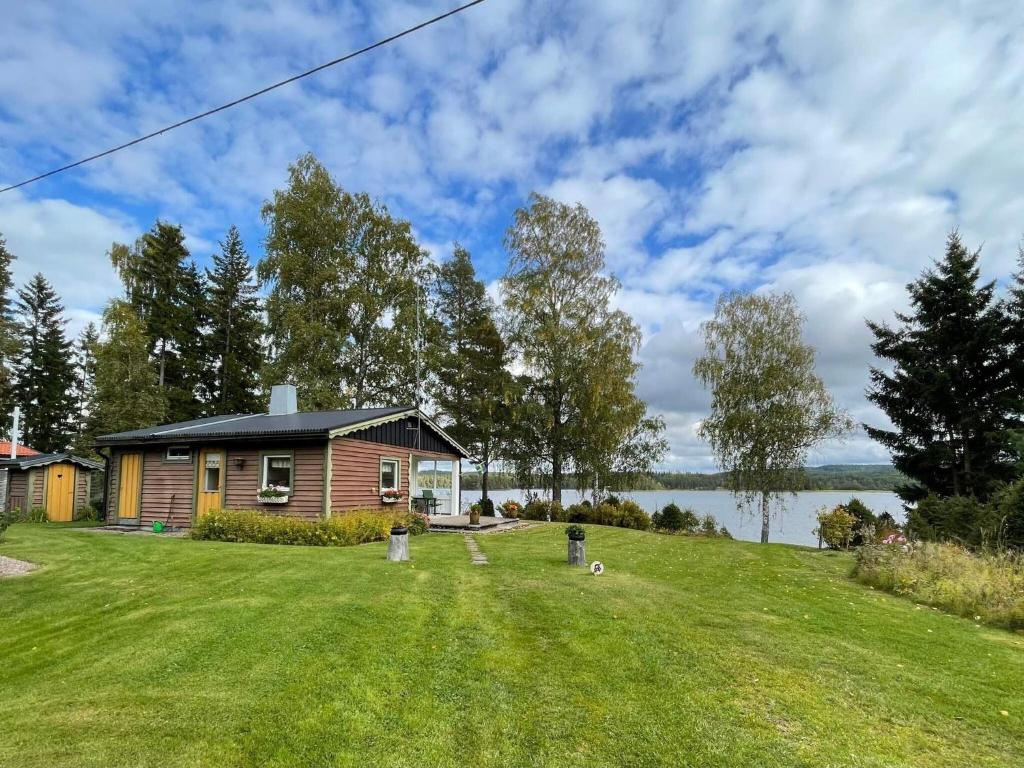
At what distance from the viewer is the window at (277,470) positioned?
14.9m

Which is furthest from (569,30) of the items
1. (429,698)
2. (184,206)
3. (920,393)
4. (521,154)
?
(920,393)

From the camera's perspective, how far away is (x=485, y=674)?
14.8ft

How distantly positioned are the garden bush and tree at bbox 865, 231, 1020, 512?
16.7 metres

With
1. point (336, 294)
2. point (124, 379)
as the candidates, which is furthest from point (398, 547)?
point (124, 379)

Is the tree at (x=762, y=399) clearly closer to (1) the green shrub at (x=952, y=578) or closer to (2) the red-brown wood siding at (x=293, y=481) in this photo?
(1) the green shrub at (x=952, y=578)

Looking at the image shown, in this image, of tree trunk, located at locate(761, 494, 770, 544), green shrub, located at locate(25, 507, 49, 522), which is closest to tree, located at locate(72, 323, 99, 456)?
green shrub, located at locate(25, 507, 49, 522)

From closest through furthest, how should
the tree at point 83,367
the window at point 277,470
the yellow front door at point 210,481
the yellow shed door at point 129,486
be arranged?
the window at point 277,470 < the yellow front door at point 210,481 < the yellow shed door at point 129,486 < the tree at point 83,367

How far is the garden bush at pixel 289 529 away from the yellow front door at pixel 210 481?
1589mm

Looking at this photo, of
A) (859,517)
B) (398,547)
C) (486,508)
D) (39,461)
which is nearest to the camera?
(398,547)

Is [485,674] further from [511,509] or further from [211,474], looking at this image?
[511,509]

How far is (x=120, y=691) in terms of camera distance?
4.12 meters

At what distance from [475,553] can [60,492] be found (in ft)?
63.9

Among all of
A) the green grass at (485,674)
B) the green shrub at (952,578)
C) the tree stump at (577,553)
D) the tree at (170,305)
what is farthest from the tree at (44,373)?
the green shrub at (952,578)

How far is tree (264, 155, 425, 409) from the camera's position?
22.9 metres
